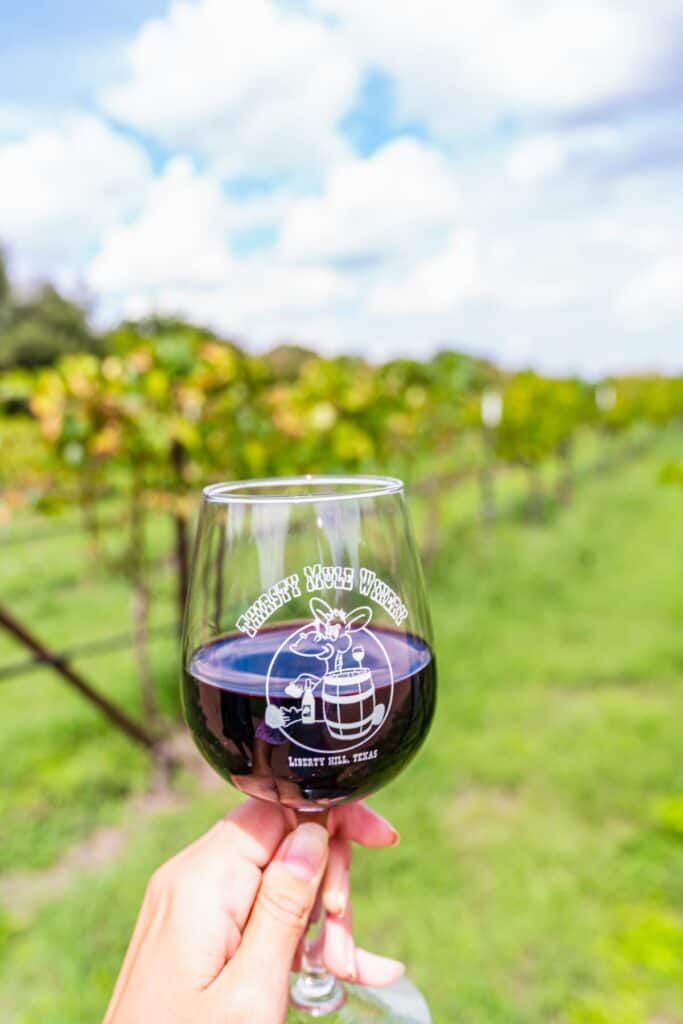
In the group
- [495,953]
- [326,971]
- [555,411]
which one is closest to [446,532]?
[555,411]

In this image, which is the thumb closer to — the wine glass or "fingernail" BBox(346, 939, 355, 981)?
the wine glass

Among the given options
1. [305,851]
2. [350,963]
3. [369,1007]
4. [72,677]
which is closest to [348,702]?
[305,851]

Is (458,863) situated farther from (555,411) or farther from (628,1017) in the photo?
(555,411)

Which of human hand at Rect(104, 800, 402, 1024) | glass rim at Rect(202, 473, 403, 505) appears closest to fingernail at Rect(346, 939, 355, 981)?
human hand at Rect(104, 800, 402, 1024)

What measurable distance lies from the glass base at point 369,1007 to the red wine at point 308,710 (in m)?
0.42

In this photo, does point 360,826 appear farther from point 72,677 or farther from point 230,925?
point 72,677

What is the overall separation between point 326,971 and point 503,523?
985cm

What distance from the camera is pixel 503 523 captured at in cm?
1091

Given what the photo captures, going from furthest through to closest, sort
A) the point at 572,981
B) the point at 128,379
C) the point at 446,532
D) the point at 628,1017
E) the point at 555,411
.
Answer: the point at 555,411
the point at 446,532
the point at 128,379
the point at 572,981
the point at 628,1017

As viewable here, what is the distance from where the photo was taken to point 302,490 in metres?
1.34

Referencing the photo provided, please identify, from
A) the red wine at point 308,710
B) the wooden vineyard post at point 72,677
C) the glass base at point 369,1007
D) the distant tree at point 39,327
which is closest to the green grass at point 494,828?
the wooden vineyard post at point 72,677

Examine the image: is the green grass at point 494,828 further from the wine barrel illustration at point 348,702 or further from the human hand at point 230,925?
the wine barrel illustration at point 348,702

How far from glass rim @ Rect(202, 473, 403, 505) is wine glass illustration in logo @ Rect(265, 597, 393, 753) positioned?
5.3 inches

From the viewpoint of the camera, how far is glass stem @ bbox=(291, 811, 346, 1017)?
1.30 metres
